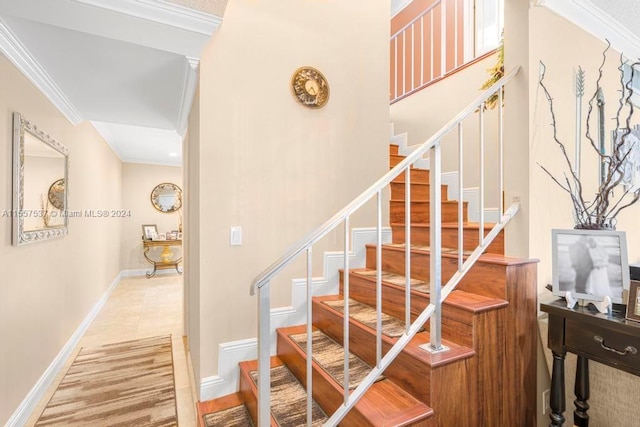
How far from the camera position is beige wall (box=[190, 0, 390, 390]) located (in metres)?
1.95

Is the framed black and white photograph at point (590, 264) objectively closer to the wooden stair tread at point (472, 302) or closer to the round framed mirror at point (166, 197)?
the wooden stair tread at point (472, 302)

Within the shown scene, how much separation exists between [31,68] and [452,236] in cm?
296

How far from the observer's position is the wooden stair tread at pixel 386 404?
1188 millimetres

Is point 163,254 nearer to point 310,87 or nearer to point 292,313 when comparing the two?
point 292,313

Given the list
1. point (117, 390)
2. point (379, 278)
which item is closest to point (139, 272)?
point (117, 390)

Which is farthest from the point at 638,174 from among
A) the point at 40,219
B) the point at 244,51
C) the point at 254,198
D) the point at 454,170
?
the point at 40,219

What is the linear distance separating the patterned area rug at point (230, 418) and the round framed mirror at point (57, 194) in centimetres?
227

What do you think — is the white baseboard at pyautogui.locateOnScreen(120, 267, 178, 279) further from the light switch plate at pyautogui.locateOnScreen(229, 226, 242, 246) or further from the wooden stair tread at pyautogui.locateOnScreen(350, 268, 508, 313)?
the wooden stair tread at pyautogui.locateOnScreen(350, 268, 508, 313)

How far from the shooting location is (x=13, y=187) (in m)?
1.95

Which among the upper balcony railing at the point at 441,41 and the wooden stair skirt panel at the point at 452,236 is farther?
the upper balcony railing at the point at 441,41

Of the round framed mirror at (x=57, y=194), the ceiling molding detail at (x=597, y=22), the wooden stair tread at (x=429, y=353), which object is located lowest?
the wooden stair tread at (x=429, y=353)

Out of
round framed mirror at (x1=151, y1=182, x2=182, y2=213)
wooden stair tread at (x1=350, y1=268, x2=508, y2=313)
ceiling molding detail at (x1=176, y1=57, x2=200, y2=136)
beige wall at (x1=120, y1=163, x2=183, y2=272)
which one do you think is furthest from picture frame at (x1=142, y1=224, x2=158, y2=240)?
wooden stair tread at (x1=350, y1=268, x2=508, y2=313)

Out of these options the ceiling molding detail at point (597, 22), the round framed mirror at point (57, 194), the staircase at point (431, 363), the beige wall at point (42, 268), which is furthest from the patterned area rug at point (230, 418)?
the ceiling molding detail at point (597, 22)

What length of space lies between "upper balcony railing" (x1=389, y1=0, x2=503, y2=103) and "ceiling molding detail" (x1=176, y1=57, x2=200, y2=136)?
254cm
